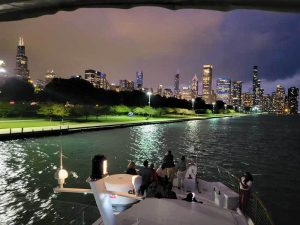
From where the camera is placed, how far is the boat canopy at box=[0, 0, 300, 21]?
2.85 meters

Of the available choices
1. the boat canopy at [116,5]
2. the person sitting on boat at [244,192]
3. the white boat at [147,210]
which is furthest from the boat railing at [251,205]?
the boat canopy at [116,5]

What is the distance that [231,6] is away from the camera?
2920 millimetres

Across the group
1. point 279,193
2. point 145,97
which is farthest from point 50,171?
point 145,97

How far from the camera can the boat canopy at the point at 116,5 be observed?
9.36 ft

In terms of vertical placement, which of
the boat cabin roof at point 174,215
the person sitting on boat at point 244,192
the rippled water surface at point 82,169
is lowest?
the rippled water surface at point 82,169

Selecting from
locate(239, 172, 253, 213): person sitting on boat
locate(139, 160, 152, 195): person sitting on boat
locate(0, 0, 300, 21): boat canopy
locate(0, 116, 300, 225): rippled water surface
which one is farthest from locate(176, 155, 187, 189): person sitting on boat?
locate(0, 0, 300, 21): boat canopy

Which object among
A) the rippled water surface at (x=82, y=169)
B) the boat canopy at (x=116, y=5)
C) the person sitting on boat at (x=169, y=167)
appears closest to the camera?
the boat canopy at (x=116, y=5)

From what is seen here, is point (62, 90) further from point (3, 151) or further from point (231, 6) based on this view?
point (231, 6)

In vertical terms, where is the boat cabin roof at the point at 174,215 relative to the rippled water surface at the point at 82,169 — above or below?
above

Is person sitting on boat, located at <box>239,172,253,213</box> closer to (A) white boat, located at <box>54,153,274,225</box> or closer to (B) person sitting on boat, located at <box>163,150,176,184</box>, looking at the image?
(B) person sitting on boat, located at <box>163,150,176,184</box>

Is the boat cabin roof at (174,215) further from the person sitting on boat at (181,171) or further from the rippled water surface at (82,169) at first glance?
the rippled water surface at (82,169)

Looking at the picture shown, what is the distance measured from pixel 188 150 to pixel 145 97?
141048 millimetres

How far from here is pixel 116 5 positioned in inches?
129

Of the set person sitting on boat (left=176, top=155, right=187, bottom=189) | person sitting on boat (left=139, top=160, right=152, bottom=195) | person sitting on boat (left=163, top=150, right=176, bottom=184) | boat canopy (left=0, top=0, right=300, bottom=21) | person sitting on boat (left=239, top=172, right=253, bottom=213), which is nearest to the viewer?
boat canopy (left=0, top=0, right=300, bottom=21)
